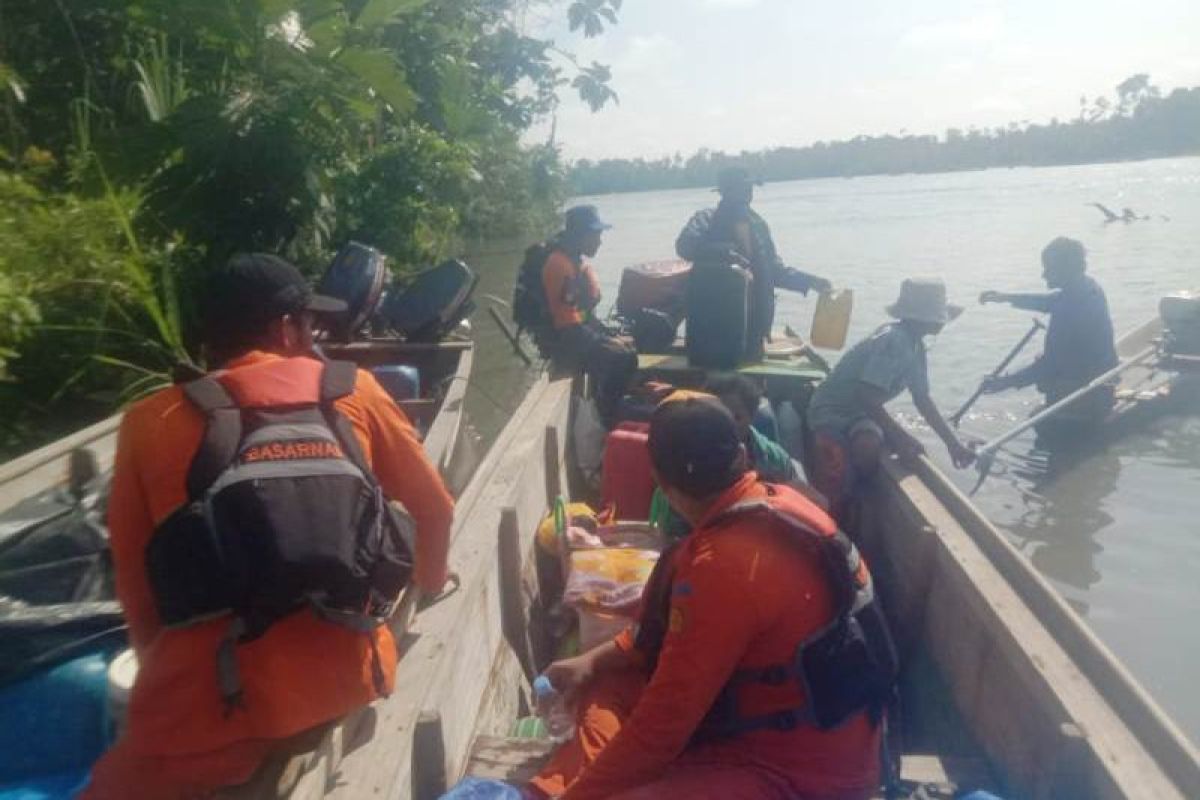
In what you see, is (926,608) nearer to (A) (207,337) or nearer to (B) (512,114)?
(A) (207,337)

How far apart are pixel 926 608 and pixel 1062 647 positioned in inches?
35.9

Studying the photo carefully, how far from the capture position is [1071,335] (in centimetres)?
782

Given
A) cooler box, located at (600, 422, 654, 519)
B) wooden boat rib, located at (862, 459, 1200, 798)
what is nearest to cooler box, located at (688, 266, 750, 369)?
cooler box, located at (600, 422, 654, 519)

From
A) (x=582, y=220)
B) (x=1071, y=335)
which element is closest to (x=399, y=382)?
(x=582, y=220)

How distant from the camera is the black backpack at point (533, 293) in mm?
7145

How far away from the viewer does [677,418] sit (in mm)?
2266

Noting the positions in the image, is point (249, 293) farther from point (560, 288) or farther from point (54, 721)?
point (560, 288)

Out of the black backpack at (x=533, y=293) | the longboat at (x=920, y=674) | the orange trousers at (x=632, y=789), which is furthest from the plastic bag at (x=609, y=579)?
the black backpack at (x=533, y=293)

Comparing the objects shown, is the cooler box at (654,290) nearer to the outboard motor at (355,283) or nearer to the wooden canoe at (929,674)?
the outboard motor at (355,283)

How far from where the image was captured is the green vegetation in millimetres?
4895

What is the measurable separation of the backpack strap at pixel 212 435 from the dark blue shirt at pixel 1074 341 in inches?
289

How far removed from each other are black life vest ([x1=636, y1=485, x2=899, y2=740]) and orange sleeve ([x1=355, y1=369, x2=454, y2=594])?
0.74 m

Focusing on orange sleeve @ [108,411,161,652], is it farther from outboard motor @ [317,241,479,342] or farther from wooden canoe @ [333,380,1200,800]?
outboard motor @ [317,241,479,342]

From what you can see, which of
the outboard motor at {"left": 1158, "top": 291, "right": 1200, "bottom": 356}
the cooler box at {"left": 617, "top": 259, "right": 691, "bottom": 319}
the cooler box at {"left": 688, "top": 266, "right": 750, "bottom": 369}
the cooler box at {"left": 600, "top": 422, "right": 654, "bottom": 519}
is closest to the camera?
the cooler box at {"left": 600, "top": 422, "right": 654, "bottom": 519}
